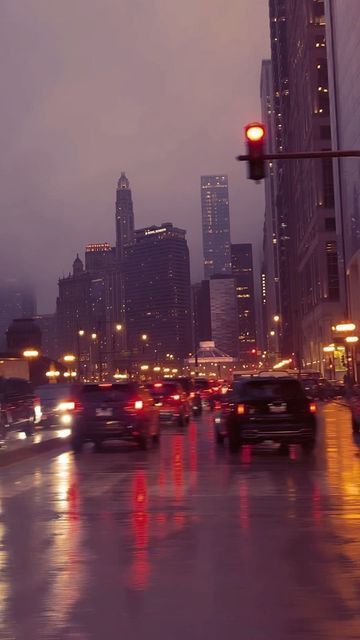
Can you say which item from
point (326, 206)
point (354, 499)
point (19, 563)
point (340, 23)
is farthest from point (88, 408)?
point (326, 206)

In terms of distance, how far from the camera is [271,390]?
23.0 meters

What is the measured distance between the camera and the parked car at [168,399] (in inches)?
1431

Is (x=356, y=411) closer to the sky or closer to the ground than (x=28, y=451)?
closer to the sky

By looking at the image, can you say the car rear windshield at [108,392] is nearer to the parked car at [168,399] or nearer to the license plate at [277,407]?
the license plate at [277,407]

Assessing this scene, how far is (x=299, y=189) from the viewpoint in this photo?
13250 centimetres

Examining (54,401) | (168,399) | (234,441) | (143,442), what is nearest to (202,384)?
(54,401)

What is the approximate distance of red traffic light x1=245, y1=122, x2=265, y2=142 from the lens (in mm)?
17703

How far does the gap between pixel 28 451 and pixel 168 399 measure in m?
11.5

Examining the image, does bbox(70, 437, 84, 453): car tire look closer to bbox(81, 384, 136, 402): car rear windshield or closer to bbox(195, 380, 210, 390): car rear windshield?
bbox(81, 384, 136, 402): car rear windshield

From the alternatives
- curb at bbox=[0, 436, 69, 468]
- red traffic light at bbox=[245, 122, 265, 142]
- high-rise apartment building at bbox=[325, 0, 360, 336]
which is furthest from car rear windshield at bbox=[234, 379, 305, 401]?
high-rise apartment building at bbox=[325, 0, 360, 336]

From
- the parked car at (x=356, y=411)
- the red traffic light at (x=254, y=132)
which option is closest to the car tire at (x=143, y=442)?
the parked car at (x=356, y=411)

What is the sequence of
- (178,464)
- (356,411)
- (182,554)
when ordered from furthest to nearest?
(356,411)
(178,464)
(182,554)

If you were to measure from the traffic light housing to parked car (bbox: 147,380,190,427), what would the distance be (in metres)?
19.3

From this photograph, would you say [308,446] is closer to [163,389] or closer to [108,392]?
[108,392]
